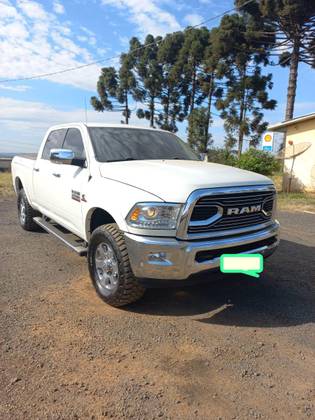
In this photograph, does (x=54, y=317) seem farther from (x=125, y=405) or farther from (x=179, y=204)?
(x=179, y=204)

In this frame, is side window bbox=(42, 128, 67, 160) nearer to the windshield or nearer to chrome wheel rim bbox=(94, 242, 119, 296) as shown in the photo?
the windshield

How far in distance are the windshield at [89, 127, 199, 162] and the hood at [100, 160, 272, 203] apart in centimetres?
30

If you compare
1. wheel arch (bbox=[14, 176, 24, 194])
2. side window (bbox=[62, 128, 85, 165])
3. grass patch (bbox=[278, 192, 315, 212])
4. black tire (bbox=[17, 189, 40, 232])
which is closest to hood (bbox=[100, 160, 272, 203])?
side window (bbox=[62, 128, 85, 165])

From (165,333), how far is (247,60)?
77.2 ft

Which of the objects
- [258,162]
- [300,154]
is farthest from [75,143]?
[258,162]

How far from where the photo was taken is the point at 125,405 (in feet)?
7.82

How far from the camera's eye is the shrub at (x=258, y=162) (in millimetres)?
15844

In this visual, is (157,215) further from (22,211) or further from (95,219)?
(22,211)

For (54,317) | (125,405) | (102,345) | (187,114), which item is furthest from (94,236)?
(187,114)

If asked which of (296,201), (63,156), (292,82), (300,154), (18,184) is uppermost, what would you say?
(292,82)

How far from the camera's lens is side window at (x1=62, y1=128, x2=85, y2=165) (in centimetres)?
455

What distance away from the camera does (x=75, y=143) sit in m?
4.84

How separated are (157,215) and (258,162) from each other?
535 inches

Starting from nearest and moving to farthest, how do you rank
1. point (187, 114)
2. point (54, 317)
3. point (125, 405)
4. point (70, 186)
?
point (125, 405)
point (54, 317)
point (70, 186)
point (187, 114)
